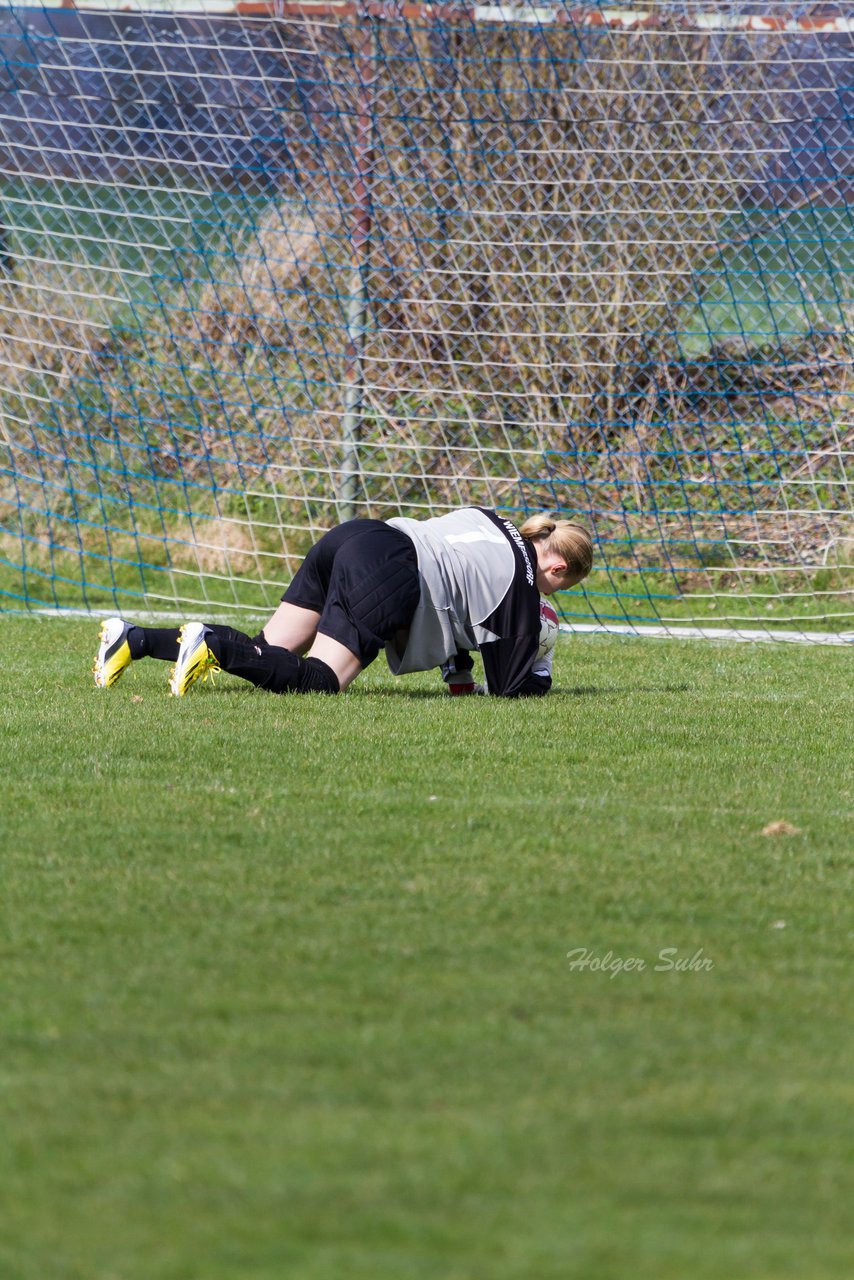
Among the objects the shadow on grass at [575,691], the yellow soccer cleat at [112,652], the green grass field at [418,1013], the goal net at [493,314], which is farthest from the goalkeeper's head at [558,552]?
the goal net at [493,314]

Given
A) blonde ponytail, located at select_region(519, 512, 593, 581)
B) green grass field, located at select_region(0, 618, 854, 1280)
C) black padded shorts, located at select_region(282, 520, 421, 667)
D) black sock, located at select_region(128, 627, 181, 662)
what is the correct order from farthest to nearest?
1. blonde ponytail, located at select_region(519, 512, 593, 581)
2. black sock, located at select_region(128, 627, 181, 662)
3. black padded shorts, located at select_region(282, 520, 421, 667)
4. green grass field, located at select_region(0, 618, 854, 1280)

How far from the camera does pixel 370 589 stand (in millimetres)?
6094

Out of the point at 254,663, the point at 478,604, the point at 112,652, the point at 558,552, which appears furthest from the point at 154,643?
the point at 558,552

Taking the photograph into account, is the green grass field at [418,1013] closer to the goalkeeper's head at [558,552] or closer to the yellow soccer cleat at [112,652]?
the yellow soccer cleat at [112,652]

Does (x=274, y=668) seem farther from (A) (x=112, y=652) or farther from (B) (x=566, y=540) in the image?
(B) (x=566, y=540)

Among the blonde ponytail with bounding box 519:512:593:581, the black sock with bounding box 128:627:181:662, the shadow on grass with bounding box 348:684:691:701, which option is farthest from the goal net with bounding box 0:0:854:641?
the black sock with bounding box 128:627:181:662

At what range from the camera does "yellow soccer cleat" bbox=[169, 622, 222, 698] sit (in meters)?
6.12

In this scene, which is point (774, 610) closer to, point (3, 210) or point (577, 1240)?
point (3, 210)

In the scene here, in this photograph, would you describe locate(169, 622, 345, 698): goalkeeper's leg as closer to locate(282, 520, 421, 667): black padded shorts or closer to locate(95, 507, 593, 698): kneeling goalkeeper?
locate(95, 507, 593, 698): kneeling goalkeeper

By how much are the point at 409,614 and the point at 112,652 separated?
127 centimetres

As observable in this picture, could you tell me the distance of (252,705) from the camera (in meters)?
6.06

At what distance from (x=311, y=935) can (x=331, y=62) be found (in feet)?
30.2

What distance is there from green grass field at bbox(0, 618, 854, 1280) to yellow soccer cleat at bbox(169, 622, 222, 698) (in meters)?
0.82

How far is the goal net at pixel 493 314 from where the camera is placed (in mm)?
10156
